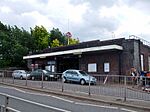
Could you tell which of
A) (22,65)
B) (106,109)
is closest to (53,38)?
(22,65)

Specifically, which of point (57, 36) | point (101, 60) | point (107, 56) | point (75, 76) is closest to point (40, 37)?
point (57, 36)

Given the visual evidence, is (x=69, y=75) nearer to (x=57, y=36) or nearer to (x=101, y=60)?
(x=101, y=60)

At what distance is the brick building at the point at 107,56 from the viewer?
109 feet

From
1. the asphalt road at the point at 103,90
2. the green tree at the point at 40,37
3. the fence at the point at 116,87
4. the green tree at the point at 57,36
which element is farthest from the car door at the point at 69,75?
the green tree at the point at 57,36

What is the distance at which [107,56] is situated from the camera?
35.1 m

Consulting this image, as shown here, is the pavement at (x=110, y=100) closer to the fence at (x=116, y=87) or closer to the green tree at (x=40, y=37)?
the fence at (x=116, y=87)

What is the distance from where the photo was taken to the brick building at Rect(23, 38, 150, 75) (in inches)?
1312

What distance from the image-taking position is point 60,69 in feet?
139

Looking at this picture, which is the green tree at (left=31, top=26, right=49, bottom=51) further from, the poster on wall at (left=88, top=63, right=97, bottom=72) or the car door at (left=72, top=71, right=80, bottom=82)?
the car door at (left=72, top=71, right=80, bottom=82)

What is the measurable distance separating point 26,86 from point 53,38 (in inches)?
1732

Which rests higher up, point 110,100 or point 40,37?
point 40,37

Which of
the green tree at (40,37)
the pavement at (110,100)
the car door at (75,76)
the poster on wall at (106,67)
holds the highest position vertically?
the green tree at (40,37)

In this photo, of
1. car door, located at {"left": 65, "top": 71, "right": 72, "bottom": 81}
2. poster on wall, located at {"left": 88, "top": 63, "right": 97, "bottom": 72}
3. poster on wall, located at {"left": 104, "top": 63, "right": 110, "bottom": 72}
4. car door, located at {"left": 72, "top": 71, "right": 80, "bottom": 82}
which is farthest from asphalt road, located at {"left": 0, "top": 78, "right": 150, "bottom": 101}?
poster on wall, located at {"left": 88, "top": 63, "right": 97, "bottom": 72}

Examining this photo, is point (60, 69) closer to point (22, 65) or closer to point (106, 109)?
point (22, 65)
